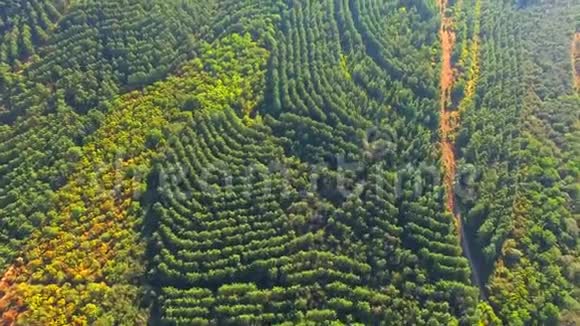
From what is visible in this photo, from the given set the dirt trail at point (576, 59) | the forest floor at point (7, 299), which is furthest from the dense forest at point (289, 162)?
the dirt trail at point (576, 59)

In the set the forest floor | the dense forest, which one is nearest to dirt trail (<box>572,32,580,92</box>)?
the dense forest

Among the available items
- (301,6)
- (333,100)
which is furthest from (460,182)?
(301,6)

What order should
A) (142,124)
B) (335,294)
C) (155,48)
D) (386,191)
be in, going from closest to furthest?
1. (335,294)
2. (386,191)
3. (142,124)
4. (155,48)

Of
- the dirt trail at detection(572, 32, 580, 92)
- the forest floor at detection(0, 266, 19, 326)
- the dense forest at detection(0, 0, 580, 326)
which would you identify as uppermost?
the dirt trail at detection(572, 32, 580, 92)

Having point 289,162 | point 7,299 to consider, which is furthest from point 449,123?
point 7,299

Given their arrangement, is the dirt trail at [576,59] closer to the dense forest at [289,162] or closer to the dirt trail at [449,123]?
the dense forest at [289,162]

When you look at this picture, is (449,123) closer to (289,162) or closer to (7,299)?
(289,162)

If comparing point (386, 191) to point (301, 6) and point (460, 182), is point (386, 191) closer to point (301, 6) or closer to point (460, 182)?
point (460, 182)

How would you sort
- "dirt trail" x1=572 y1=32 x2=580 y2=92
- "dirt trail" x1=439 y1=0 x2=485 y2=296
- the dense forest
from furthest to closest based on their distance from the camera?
"dirt trail" x1=572 y1=32 x2=580 y2=92 → "dirt trail" x1=439 y1=0 x2=485 y2=296 → the dense forest

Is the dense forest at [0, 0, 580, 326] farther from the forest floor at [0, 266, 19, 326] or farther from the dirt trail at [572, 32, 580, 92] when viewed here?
the dirt trail at [572, 32, 580, 92]
